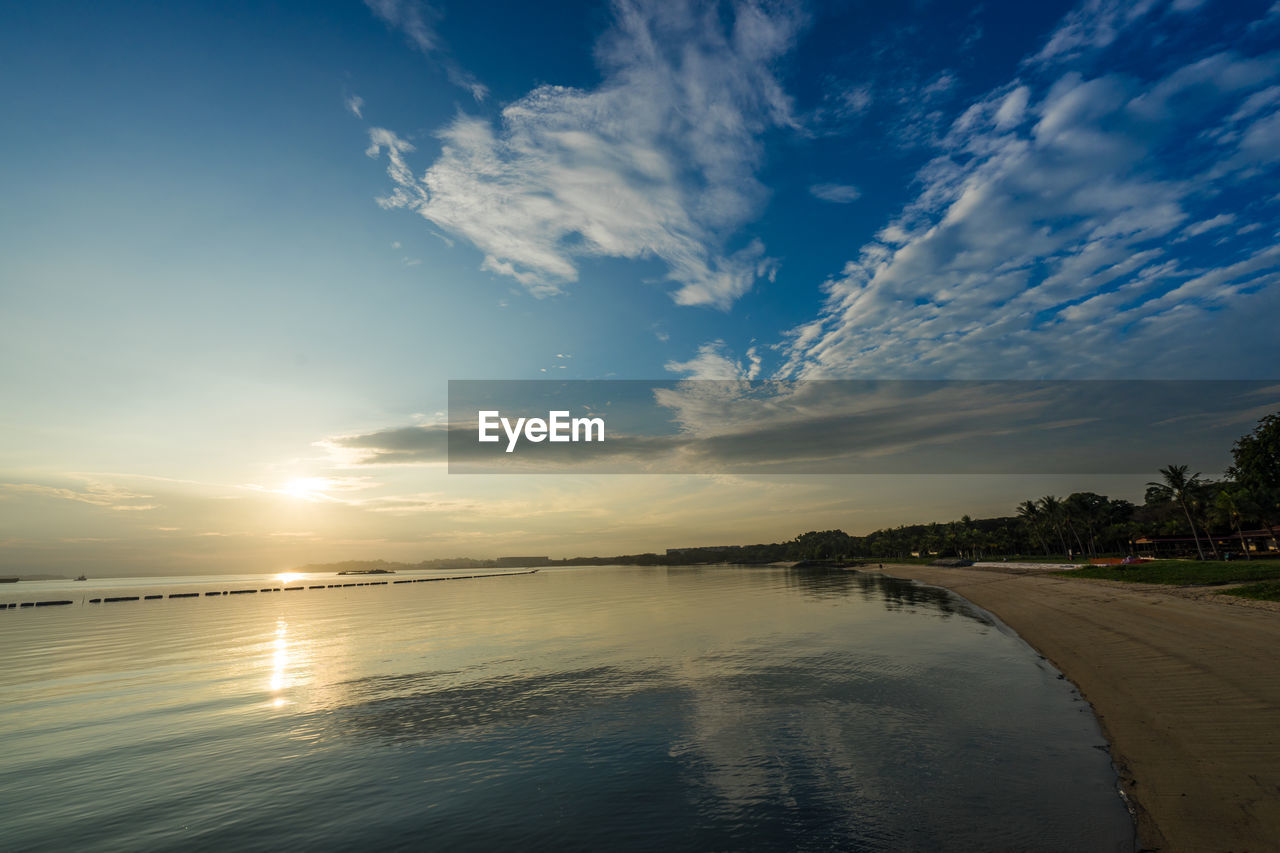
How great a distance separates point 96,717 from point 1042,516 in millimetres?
198978

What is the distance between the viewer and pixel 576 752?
1966 centimetres

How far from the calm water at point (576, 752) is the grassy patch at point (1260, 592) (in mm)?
14684

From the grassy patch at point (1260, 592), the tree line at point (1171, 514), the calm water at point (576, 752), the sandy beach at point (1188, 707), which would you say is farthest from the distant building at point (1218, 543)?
the calm water at point (576, 752)

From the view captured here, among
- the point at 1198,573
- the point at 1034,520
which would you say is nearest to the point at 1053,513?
the point at 1034,520

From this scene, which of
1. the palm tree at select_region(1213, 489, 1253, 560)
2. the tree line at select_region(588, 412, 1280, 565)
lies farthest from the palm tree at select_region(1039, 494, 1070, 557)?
the palm tree at select_region(1213, 489, 1253, 560)

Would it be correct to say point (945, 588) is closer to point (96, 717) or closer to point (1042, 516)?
point (1042, 516)

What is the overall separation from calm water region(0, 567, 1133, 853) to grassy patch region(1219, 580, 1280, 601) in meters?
14.7

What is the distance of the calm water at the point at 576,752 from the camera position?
13953 millimetres

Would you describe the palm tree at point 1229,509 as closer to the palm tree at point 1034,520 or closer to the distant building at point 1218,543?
the distant building at point 1218,543

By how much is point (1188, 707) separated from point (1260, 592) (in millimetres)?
29865

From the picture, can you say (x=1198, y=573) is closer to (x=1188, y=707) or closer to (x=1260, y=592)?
(x=1260, y=592)

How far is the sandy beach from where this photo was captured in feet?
38.4

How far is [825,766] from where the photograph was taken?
56.6 feet

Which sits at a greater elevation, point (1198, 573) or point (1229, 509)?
point (1229, 509)
